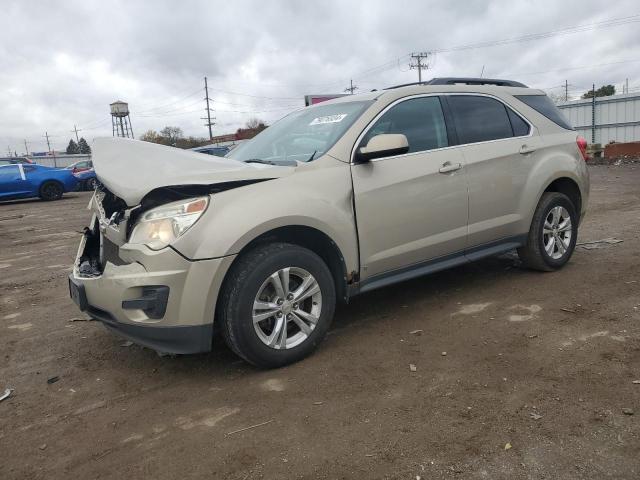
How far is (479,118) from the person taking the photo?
4.51 m

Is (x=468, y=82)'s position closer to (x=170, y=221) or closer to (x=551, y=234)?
(x=551, y=234)

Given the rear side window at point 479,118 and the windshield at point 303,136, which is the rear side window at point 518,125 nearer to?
the rear side window at point 479,118

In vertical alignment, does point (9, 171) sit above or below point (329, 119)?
above

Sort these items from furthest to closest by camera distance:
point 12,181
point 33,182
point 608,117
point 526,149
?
point 608,117 → point 33,182 → point 12,181 → point 526,149

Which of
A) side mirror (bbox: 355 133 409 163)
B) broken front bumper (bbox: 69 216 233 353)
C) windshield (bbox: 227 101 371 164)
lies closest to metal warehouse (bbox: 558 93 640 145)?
windshield (bbox: 227 101 371 164)

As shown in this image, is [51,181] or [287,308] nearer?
[287,308]

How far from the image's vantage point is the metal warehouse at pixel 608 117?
24.2 m

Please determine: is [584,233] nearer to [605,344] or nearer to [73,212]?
[605,344]

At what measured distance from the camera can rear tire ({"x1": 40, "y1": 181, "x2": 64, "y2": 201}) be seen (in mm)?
17562

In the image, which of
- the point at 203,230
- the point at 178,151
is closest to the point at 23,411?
the point at 203,230

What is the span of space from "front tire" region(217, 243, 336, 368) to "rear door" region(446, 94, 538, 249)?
1.62m

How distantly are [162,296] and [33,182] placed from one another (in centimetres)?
1672

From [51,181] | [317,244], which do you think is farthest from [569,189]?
[51,181]

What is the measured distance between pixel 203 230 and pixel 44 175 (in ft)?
55.7
